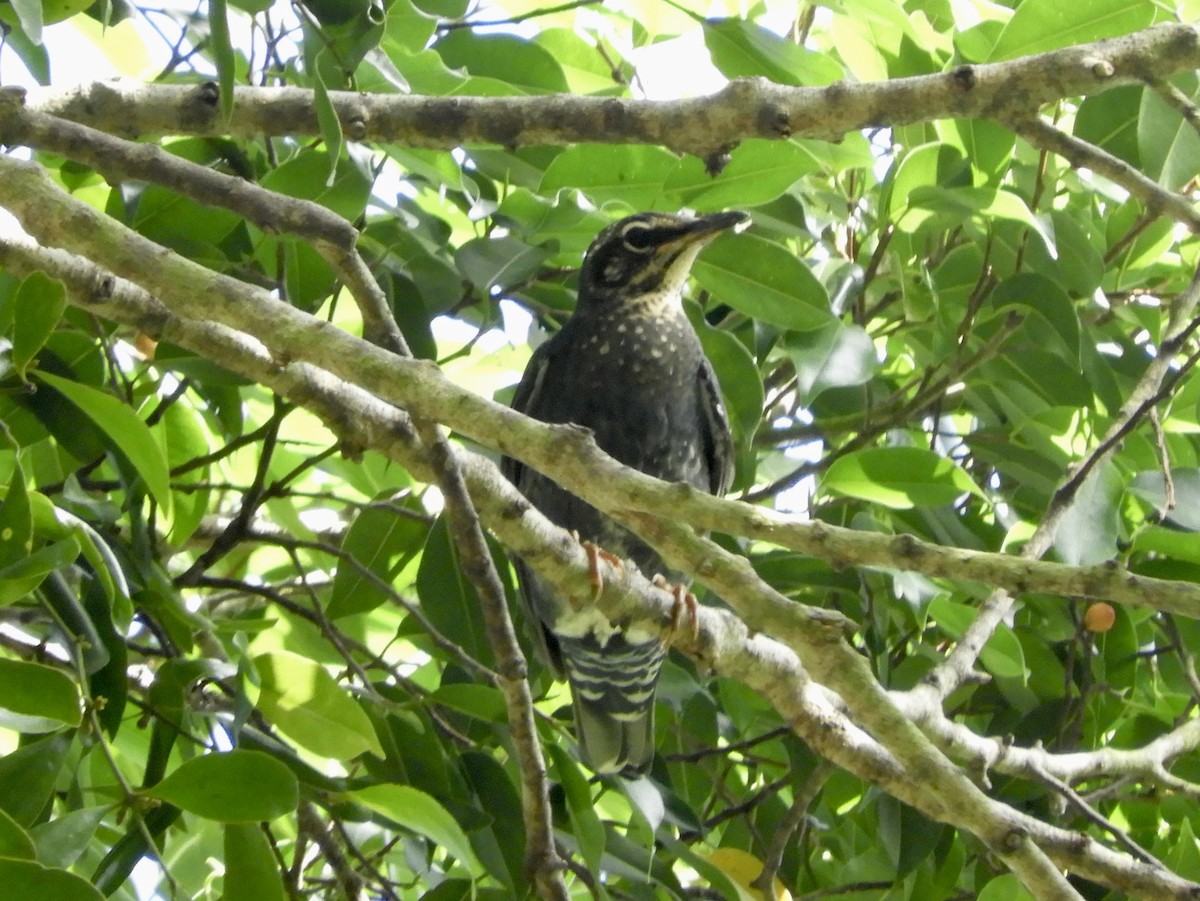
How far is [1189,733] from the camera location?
237cm

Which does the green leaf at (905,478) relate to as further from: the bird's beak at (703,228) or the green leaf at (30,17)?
the green leaf at (30,17)

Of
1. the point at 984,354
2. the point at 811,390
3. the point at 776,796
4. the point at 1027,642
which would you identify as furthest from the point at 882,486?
the point at 776,796

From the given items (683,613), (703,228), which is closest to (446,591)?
(683,613)

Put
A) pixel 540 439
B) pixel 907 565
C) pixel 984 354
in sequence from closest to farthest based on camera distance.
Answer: pixel 907 565, pixel 540 439, pixel 984 354

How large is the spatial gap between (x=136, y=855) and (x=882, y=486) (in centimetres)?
125

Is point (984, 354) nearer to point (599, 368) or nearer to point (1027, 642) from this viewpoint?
point (1027, 642)

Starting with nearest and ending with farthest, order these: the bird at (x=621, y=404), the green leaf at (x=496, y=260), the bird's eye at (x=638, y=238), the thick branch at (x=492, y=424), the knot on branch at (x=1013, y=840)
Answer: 1. the thick branch at (x=492, y=424)
2. the knot on branch at (x=1013, y=840)
3. the green leaf at (x=496, y=260)
4. the bird at (x=621, y=404)
5. the bird's eye at (x=638, y=238)

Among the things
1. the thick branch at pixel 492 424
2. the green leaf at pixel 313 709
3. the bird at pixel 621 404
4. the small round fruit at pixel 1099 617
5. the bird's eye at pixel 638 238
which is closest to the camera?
the thick branch at pixel 492 424

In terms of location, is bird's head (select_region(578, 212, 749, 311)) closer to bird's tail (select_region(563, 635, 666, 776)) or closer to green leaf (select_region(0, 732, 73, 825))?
bird's tail (select_region(563, 635, 666, 776))

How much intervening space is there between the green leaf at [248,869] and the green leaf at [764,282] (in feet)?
3.81

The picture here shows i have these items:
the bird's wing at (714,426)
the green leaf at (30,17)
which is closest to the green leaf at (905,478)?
the bird's wing at (714,426)

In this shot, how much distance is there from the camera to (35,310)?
5.22 ft

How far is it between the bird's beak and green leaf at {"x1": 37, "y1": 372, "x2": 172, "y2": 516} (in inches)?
47.7

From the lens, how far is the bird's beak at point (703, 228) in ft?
8.81
